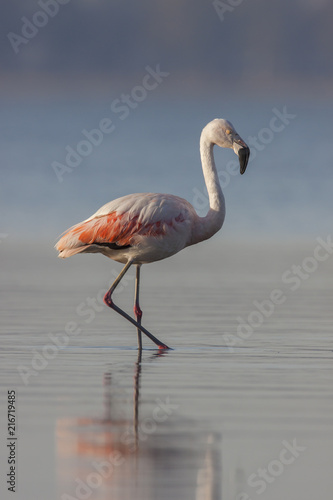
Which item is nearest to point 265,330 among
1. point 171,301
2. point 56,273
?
point 171,301

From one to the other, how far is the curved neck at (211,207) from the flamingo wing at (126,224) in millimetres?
303

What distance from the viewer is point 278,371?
9.84 meters

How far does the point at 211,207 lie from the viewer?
1270 centimetres

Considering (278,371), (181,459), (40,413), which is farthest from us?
(278,371)

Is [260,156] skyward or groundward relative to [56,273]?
skyward

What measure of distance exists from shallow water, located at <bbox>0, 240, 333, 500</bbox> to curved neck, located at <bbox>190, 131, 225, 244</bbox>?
108 centimetres

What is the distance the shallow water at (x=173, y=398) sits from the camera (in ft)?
20.6

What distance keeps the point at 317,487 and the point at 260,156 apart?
60.1 meters

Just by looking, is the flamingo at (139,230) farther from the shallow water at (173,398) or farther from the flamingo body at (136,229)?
the shallow water at (173,398)

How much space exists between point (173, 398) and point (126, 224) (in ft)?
12.9

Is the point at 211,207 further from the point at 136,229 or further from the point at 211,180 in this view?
the point at 136,229

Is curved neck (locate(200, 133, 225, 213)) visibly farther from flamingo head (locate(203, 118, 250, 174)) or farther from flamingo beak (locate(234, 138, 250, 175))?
flamingo beak (locate(234, 138, 250, 175))

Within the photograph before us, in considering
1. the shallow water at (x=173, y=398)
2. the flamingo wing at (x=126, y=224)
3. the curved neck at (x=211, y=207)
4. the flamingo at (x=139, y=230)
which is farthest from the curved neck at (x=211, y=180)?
the shallow water at (x=173, y=398)

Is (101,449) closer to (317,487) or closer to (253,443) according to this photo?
(253,443)
